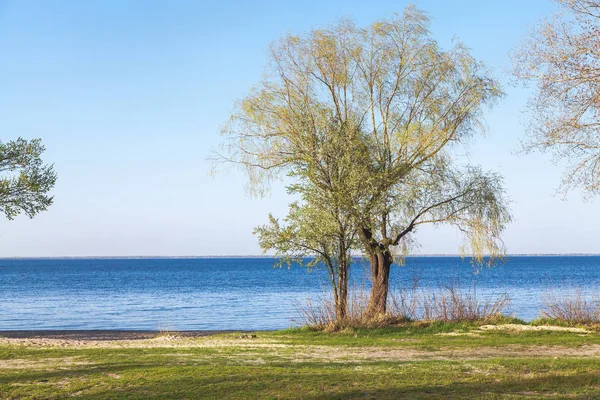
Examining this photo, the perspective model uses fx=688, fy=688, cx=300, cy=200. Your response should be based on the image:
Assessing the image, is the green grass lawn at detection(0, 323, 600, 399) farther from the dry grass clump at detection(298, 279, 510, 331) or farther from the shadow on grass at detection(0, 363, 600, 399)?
the dry grass clump at detection(298, 279, 510, 331)

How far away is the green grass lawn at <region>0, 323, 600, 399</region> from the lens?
11.4 meters

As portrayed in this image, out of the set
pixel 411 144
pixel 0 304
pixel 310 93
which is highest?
pixel 310 93

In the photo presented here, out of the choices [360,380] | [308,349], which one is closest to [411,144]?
[308,349]

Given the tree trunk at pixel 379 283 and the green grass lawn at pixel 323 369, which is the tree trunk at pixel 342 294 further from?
the green grass lawn at pixel 323 369

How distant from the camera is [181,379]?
41.1 feet

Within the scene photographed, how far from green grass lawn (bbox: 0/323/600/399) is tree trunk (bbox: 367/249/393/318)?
3.39m

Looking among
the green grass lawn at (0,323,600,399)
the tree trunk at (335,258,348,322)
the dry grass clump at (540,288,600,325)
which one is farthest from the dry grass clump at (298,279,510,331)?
the green grass lawn at (0,323,600,399)

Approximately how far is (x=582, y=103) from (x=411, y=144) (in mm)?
6780

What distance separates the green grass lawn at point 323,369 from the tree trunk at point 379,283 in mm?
3394

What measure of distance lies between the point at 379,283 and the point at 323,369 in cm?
1154

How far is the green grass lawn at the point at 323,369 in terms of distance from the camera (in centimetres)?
1141

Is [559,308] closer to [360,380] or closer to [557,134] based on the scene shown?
[557,134]

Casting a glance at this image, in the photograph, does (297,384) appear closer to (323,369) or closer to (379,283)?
(323,369)

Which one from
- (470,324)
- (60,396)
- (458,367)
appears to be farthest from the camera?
(470,324)
